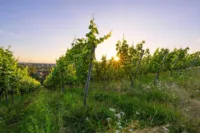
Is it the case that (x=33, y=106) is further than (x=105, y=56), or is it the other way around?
(x=105, y=56)

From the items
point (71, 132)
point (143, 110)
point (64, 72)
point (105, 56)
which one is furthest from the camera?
point (64, 72)

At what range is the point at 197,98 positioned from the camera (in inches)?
435

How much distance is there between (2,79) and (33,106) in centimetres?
806

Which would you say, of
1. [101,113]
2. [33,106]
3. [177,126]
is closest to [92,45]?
[101,113]

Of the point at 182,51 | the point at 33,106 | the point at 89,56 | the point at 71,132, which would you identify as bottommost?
the point at 71,132

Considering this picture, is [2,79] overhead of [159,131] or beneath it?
overhead

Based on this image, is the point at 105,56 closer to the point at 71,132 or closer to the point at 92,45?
the point at 92,45

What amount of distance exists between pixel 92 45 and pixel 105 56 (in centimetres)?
904

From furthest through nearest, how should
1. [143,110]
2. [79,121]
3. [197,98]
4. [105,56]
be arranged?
[105,56] → [197,98] → [143,110] → [79,121]

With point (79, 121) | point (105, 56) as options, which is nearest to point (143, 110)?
point (79, 121)

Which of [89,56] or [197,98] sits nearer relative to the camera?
[89,56]

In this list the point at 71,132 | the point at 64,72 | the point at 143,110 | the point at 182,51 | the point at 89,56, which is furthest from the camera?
the point at 182,51

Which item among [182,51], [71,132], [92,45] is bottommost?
[71,132]

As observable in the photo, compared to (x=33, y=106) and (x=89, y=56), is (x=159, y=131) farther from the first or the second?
(x=33, y=106)
